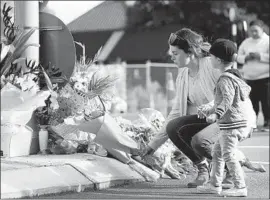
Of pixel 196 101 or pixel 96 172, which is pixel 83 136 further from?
pixel 196 101

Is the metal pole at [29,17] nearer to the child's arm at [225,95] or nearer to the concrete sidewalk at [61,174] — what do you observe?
the concrete sidewalk at [61,174]

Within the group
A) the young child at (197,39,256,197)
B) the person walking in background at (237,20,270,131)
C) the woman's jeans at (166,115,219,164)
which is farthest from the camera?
the person walking in background at (237,20,270,131)

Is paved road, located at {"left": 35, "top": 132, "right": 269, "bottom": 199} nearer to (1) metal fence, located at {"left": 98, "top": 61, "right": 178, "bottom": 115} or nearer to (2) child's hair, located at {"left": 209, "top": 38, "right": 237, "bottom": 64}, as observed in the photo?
(2) child's hair, located at {"left": 209, "top": 38, "right": 237, "bottom": 64}

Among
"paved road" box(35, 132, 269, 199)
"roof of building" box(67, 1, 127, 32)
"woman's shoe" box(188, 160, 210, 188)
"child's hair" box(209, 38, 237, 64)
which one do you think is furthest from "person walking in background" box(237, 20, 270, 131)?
"roof of building" box(67, 1, 127, 32)

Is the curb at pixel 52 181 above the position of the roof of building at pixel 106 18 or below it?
below

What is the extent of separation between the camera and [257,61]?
44.9 feet

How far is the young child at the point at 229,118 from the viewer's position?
241 inches

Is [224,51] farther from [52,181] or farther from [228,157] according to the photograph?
[52,181]

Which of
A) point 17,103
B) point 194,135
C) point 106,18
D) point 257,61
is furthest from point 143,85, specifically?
point 106,18

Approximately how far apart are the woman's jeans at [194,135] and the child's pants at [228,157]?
0.19 m

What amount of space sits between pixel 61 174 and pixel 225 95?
1.48 metres

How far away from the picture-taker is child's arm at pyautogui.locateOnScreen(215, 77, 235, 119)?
5.97 metres

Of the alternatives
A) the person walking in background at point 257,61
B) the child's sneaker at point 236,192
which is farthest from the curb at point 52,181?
the person walking in background at point 257,61

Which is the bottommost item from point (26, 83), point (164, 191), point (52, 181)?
point (164, 191)
